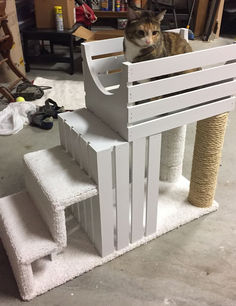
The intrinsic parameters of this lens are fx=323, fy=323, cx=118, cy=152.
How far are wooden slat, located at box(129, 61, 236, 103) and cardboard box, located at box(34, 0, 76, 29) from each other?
2.48 m

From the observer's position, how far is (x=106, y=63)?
1.44 metres

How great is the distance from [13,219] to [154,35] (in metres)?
0.93

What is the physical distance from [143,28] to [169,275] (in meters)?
0.99

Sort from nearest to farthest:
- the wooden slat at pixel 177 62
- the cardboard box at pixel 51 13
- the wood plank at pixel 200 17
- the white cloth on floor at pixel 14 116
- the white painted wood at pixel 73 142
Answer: the wooden slat at pixel 177 62
the white painted wood at pixel 73 142
the white cloth on floor at pixel 14 116
the cardboard box at pixel 51 13
the wood plank at pixel 200 17

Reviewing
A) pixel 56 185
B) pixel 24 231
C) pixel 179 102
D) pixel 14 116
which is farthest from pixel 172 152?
pixel 14 116

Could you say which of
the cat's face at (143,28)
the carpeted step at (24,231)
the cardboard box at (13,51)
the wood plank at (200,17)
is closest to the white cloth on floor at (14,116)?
the cardboard box at (13,51)

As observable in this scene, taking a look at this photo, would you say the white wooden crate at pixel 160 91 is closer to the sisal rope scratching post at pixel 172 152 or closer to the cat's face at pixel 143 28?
the cat's face at pixel 143 28

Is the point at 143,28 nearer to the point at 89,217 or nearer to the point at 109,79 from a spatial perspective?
the point at 109,79

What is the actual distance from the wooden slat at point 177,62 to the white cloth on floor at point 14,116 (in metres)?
1.50

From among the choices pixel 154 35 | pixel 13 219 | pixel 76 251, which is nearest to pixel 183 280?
pixel 76 251

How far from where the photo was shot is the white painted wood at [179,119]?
1166mm

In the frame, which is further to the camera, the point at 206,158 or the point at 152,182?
the point at 206,158

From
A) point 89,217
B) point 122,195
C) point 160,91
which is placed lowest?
point 89,217

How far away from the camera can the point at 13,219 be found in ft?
4.17
